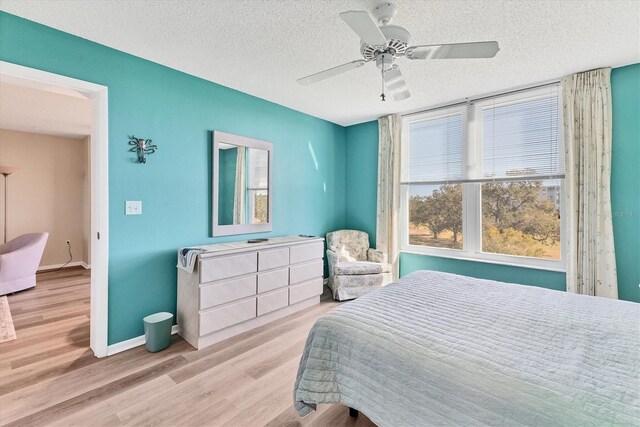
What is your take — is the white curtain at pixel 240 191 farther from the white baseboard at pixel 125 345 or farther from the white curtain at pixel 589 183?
the white curtain at pixel 589 183

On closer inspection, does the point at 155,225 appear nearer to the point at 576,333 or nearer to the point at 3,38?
the point at 3,38

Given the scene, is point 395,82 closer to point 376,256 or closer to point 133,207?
point 133,207

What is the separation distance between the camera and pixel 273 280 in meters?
3.17

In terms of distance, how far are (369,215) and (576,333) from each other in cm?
316

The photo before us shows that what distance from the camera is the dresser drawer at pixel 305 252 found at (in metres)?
3.40

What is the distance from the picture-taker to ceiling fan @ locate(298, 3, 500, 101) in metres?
1.48

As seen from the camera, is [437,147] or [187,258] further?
[437,147]

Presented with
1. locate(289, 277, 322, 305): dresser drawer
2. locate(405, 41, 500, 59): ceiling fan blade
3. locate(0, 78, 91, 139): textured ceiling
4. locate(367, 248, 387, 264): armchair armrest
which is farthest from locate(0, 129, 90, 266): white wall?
locate(405, 41, 500, 59): ceiling fan blade

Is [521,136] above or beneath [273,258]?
above

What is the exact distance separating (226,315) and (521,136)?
3.72 meters

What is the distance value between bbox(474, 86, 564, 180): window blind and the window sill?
92cm

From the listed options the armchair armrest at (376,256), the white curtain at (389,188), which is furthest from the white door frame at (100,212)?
the white curtain at (389,188)

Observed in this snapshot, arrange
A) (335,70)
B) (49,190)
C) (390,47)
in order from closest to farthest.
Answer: (390,47) → (335,70) → (49,190)

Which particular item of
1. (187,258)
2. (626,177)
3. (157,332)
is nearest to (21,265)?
(157,332)
